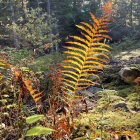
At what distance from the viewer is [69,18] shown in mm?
15445

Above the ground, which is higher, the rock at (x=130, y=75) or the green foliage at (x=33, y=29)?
the green foliage at (x=33, y=29)

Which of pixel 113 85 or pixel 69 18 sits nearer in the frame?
pixel 113 85

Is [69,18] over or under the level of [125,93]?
over

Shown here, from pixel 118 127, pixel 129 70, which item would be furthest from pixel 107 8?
pixel 129 70

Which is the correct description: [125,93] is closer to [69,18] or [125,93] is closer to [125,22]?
[69,18]

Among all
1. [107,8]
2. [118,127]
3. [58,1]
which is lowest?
[118,127]

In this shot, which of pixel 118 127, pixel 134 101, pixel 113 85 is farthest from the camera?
pixel 113 85

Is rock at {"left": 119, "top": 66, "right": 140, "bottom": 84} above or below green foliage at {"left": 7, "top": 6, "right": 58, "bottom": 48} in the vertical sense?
below

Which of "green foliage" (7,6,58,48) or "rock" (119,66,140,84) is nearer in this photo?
"rock" (119,66,140,84)

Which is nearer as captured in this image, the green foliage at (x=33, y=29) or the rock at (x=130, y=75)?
the rock at (x=130, y=75)

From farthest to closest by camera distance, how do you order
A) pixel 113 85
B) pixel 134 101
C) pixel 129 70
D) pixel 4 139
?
pixel 113 85
pixel 129 70
pixel 134 101
pixel 4 139

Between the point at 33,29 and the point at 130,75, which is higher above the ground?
the point at 33,29

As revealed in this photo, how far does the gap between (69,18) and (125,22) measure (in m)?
9.48

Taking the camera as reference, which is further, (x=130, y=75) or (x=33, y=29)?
(x=33, y=29)
